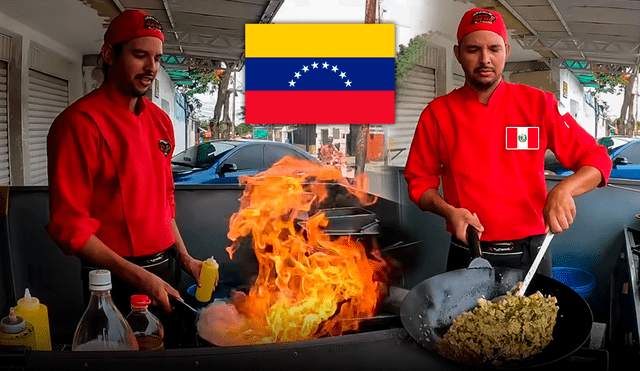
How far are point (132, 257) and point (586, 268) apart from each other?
2.64m

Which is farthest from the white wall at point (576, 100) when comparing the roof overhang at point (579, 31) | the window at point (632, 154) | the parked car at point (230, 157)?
the parked car at point (230, 157)

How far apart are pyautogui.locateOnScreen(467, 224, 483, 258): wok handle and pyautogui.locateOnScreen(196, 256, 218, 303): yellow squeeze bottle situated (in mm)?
762

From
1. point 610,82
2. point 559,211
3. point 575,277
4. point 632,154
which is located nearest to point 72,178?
point 559,211

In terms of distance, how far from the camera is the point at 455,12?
2.41 metres

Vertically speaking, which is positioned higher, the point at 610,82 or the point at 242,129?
the point at 610,82

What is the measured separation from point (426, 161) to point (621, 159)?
4.32 ft

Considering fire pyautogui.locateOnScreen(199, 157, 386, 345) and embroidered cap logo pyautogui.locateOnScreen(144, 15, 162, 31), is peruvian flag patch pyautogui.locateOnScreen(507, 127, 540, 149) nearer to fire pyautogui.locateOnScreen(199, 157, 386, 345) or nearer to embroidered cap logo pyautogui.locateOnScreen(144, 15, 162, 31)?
→ fire pyautogui.locateOnScreen(199, 157, 386, 345)

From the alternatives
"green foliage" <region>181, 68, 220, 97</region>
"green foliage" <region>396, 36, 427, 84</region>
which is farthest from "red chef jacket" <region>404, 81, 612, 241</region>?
"green foliage" <region>181, 68, 220, 97</region>

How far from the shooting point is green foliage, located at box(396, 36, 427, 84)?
2.53 m

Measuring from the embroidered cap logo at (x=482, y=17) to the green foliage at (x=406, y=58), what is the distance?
0.75 metres

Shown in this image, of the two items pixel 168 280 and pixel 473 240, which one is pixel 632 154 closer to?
pixel 473 240

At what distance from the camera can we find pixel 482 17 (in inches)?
69.1

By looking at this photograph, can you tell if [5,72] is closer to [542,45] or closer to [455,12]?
[455,12]

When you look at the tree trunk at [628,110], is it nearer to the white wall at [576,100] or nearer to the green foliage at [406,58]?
the white wall at [576,100]
